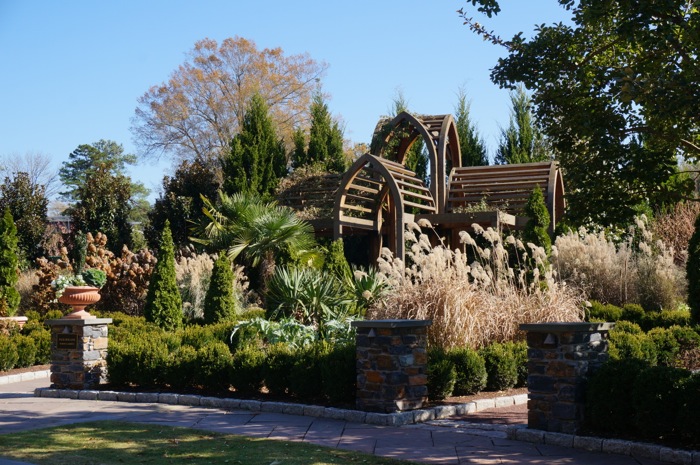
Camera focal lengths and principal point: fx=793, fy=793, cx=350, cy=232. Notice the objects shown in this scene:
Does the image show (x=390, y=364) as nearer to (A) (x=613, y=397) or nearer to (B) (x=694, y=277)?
(A) (x=613, y=397)

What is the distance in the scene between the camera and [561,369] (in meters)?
6.92

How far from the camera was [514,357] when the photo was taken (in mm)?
9430

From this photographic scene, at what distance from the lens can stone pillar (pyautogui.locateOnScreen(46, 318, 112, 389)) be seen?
407 inches

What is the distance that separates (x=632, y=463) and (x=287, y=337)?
18.2ft

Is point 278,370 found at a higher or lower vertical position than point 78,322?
lower

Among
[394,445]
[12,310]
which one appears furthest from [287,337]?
[12,310]

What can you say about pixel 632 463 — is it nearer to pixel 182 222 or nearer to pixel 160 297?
pixel 160 297

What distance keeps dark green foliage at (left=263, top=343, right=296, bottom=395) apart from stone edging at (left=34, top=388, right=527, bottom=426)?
328 millimetres

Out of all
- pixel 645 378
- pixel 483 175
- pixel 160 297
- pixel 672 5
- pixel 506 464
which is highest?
pixel 483 175

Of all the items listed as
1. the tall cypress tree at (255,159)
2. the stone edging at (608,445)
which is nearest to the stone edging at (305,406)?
the stone edging at (608,445)

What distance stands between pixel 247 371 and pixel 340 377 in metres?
1.32

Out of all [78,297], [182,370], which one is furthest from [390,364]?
[78,297]

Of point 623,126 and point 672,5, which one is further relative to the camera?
point 623,126

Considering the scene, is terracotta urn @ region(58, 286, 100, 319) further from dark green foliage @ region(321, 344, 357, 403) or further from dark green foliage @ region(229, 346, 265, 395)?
dark green foliage @ region(321, 344, 357, 403)
